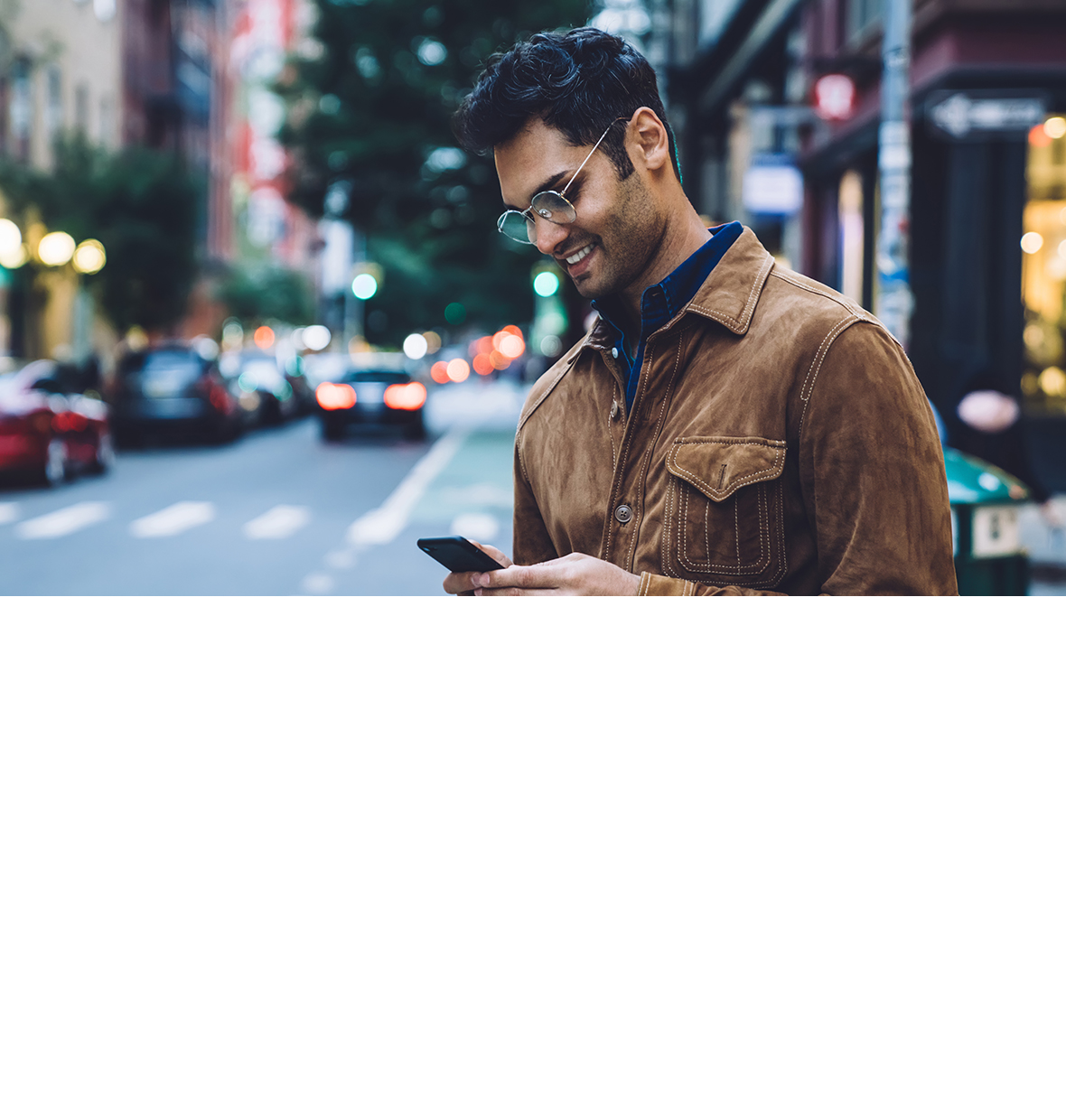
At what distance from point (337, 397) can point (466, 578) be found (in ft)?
87.6

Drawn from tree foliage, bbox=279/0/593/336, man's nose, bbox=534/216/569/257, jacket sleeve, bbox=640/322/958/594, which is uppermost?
tree foliage, bbox=279/0/593/336

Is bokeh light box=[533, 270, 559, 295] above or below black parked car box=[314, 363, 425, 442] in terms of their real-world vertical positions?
above

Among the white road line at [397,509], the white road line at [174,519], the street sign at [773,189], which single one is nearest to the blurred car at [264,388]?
the white road line at [397,509]

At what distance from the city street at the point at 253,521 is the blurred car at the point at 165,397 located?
59 cm

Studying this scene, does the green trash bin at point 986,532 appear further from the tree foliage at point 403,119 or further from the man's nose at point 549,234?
the tree foliage at point 403,119

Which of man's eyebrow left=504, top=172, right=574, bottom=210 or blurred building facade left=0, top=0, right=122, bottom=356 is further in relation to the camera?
blurred building facade left=0, top=0, right=122, bottom=356

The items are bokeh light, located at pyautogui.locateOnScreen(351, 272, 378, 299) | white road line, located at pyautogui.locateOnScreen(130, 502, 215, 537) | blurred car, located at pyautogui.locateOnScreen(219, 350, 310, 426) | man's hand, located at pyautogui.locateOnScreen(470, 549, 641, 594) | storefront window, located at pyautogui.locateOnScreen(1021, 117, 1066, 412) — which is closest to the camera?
man's hand, located at pyautogui.locateOnScreen(470, 549, 641, 594)

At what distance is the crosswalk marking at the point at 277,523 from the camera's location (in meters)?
14.2

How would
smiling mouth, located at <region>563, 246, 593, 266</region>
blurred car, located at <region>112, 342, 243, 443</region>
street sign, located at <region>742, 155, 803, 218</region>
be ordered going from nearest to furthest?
smiling mouth, located at <region>563, 246, 593, 266</region>, street sign, located at <region>742, 155, 803, 218</region>, blurred car, located at <region>112, 342, 243, 443</region>

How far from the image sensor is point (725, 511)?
195 cm

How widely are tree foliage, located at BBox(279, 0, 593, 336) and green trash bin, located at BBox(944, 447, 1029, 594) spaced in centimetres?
2048

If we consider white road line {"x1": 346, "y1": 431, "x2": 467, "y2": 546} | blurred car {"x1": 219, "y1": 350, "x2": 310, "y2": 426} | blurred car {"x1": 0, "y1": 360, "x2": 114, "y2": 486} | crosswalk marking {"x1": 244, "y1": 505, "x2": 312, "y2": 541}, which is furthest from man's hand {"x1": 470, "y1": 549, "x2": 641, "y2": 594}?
blurred car {"x1": 219, "y1": 350, "x2": 310, "y2": 426}

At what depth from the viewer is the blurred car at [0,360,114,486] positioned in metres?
17.6

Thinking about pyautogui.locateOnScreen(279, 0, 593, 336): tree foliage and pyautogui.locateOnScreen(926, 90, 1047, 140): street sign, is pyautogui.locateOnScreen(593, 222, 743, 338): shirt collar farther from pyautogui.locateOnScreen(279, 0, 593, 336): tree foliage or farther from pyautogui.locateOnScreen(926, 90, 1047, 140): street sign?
pyautogui.locateOnScreen(279, 0, 593, 336): tree foliage
